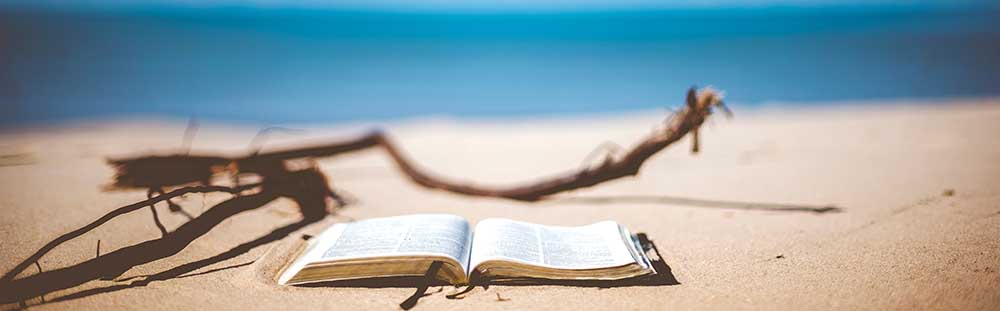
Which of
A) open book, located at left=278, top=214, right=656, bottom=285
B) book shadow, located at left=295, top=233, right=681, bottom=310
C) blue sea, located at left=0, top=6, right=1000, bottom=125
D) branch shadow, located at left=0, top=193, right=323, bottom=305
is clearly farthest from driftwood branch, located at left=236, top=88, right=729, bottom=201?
blue sea, located at left=0, top=6, right=1000, bottom=125

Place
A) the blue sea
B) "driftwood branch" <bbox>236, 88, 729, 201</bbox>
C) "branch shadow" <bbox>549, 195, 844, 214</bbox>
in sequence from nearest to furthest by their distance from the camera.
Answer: "driftwood branch" <bbox>236, 88, 729, 201</bbox>, "branch shadow" <bbox>549, 195, 844, 214</bbox>, the blue sea

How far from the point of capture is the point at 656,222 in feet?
7.88

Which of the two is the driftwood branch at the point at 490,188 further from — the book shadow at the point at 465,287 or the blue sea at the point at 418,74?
the blue sea at the point at 418,74

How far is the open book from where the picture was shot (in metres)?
1.57

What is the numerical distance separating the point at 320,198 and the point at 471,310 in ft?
4.55

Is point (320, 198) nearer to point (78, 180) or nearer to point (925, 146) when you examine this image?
point (78, 180)

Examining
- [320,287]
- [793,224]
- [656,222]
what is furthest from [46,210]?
[793,224]

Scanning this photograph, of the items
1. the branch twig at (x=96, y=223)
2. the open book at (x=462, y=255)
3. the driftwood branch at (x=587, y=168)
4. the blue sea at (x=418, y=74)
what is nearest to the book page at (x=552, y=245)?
the open book at (x=462, y=255)

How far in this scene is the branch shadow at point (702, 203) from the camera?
2.53 m

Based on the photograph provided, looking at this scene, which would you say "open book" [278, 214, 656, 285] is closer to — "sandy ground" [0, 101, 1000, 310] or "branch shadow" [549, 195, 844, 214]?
"sandy ground" [0, 101, 1000, 310]

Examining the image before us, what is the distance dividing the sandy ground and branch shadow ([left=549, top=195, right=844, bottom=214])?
0.05 ft

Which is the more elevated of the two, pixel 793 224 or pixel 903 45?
pixel 903 45

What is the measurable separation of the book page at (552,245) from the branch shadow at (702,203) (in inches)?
36.8

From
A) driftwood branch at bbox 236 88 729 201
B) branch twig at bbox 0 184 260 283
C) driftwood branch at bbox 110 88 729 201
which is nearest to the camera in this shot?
branch twig at bbox 0 184 260 283
